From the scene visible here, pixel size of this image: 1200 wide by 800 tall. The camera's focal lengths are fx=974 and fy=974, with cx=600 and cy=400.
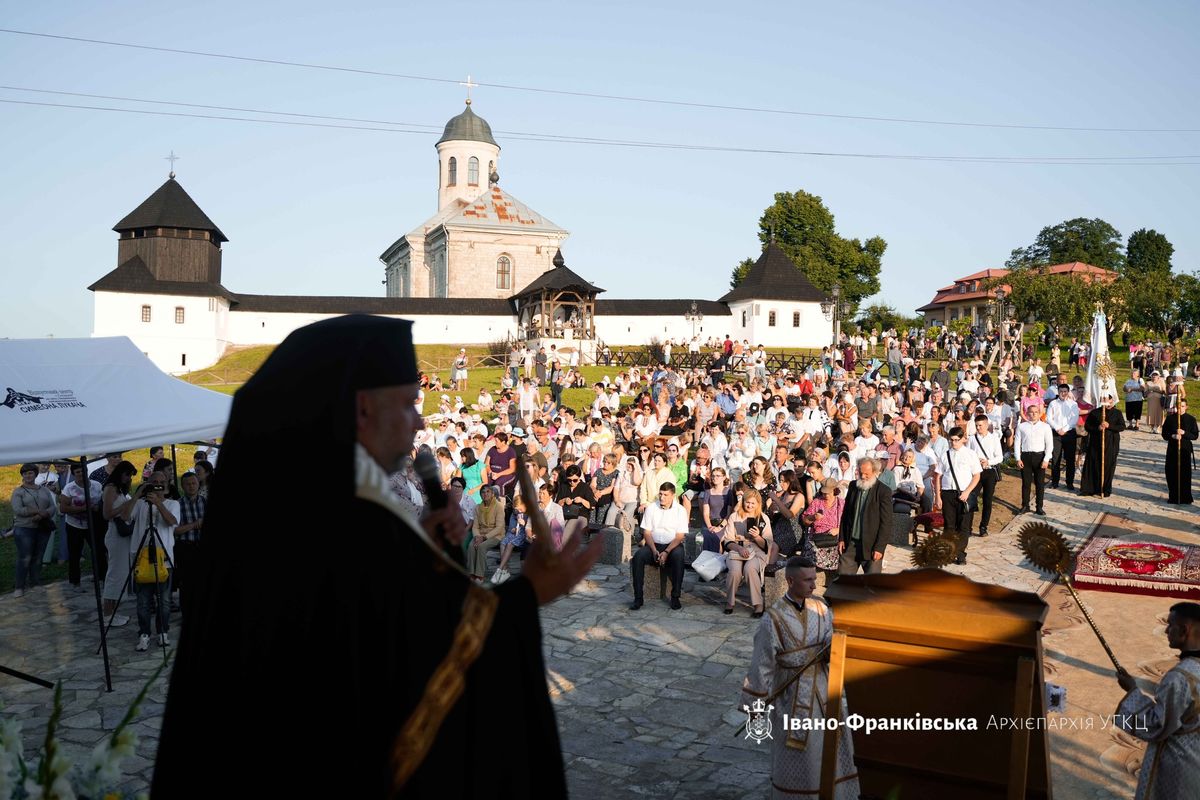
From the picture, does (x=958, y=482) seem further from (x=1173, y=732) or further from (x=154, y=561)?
(x=154, y=561)

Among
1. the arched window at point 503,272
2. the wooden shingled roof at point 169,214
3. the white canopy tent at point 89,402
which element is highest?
the wooden shingled roof at point 169,214

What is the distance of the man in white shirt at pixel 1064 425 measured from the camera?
16.8m

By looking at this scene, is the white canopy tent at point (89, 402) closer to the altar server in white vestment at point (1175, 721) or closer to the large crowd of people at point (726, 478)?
the large crowd of people at point (726, 478)

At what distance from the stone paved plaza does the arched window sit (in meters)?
50.7

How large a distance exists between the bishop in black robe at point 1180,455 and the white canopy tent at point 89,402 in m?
14.3

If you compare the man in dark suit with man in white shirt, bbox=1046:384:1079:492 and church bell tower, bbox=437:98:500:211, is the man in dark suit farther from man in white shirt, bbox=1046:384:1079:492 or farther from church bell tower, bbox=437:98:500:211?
church bell tower, bbox=437:98:500:211

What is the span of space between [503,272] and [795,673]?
58397 mm

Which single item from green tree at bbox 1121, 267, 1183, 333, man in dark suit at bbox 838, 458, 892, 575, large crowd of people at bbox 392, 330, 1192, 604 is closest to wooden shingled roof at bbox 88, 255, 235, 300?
large crowd of people at bbox 392, 330, 1192, 604

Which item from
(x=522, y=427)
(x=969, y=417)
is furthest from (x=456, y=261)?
(x=969, y=417)

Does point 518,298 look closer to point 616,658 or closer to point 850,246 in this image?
point 850,246

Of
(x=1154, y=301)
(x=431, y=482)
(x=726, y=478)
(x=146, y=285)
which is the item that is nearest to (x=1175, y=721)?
(x=431, y=482)

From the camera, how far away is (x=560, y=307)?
5241 centimetres

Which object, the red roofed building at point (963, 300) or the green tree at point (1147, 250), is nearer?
the red roofed building at point (963, 300)

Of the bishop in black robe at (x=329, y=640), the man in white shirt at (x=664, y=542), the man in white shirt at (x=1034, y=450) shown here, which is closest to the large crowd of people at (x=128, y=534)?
the man in white shirt at (x=664, y=542)
